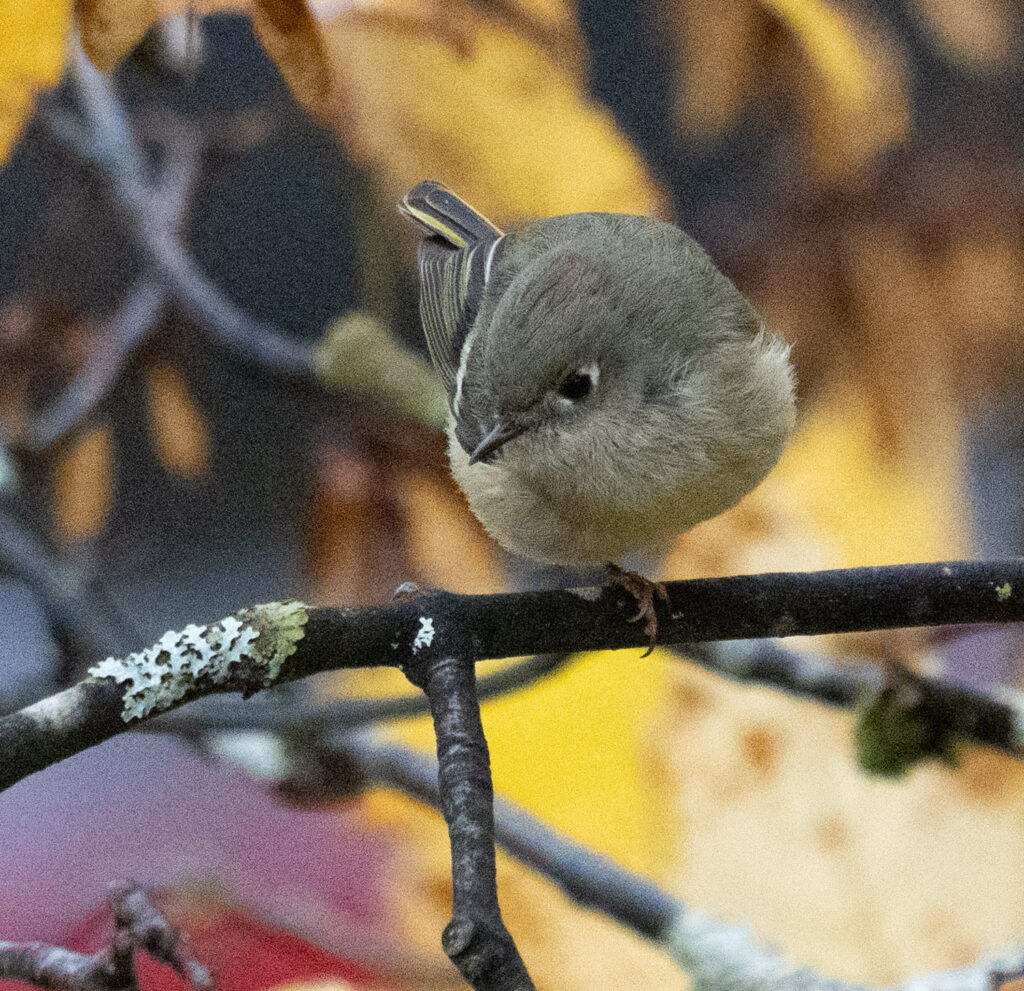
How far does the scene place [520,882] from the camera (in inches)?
24.8

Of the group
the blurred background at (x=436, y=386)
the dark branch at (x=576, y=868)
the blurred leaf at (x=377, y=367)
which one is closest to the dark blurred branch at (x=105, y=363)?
the blurred background at (x=436, y=386)

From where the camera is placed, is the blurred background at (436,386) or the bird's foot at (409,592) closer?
the bird's foot at (409,592)

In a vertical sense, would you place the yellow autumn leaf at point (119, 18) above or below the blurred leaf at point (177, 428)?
above

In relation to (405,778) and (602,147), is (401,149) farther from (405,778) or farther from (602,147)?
(405,778)

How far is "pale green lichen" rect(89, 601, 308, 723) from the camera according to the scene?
37 centimetres

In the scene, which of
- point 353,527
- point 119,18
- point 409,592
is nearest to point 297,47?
point 119,18

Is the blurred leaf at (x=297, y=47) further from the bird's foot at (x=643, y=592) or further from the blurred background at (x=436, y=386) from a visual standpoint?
the bird's foot at (x=643, y=592)

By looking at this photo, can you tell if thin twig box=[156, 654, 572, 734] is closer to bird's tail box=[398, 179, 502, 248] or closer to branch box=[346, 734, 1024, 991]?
branch box=[346, 734, 1024, 991]

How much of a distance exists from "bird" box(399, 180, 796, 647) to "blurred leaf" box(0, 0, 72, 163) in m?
0.35

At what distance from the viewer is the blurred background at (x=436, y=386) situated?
687mm

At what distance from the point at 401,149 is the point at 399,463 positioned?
225 millimetres

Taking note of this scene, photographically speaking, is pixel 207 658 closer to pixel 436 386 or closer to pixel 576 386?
pixel 576 386

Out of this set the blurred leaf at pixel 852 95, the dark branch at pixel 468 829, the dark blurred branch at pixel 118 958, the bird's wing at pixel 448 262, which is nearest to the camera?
the dark branch at pixel 468 829

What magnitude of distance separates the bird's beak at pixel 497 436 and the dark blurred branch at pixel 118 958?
0.25 m
